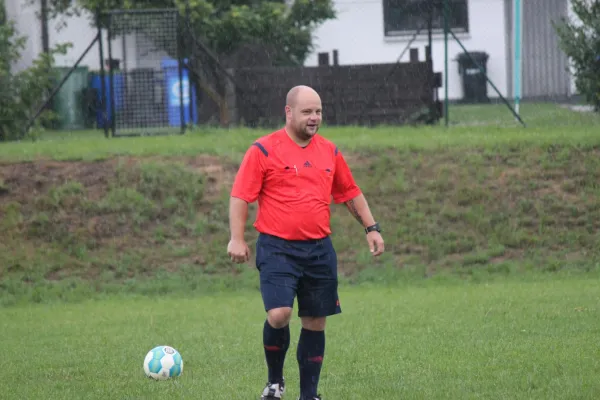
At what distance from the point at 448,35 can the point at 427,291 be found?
766 centimetres

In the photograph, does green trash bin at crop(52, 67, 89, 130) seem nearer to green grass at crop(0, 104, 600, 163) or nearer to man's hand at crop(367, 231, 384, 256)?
green grass at crop(0, 104, 600, 163)

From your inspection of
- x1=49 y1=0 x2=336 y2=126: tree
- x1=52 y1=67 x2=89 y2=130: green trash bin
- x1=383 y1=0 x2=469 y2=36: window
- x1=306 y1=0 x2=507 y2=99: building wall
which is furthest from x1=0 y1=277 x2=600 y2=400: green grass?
x1=383 y1=0 x2=469 y2=36: window

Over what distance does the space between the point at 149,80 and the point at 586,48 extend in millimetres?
8367

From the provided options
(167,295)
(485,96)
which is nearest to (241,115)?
(485,96)

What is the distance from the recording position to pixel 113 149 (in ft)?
52.4

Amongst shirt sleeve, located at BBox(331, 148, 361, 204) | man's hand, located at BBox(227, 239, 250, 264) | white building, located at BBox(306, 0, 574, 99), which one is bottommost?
man's hand, located at BBox(227, 239, 250, 264)

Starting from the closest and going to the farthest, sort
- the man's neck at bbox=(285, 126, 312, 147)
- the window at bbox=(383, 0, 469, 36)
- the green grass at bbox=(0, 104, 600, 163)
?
the man's neck at bbox=(285, 126, 312, 147)
the green grass at bbox=(0, 104, 600, 163)
the window at bbox=(383, 0, 469, 36)

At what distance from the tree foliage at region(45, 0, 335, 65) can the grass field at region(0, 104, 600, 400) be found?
16.5ft

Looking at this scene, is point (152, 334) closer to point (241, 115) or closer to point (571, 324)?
point (571, 324)

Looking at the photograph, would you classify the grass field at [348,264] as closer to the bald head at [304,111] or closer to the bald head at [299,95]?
the bald head at [304,111]

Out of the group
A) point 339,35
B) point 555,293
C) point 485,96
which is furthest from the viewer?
point 339,35

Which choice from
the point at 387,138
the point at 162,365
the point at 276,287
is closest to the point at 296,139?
the point at 276,287

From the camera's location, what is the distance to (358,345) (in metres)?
8.08

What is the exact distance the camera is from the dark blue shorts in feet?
Result: 19.2
